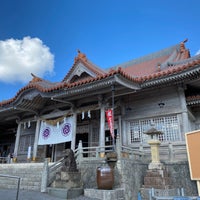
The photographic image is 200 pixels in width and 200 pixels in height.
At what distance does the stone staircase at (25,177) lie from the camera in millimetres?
7648

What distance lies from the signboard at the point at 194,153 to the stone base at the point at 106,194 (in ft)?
9.64

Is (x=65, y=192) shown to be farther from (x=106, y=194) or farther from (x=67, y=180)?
(x=106, y=194)

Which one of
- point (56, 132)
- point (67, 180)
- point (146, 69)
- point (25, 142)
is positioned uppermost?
point (146, 69)

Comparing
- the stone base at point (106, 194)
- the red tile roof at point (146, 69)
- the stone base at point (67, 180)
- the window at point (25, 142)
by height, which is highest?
the red tile roof at point (146, 69)

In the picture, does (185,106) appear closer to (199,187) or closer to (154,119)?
(154,119)

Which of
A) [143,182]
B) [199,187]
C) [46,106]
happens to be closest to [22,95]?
[46,106]

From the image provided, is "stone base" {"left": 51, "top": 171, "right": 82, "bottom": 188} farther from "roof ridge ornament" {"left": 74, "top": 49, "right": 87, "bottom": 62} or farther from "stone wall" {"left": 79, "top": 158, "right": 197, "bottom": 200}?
"roof ridge ornament" {"left": 74, "top": 49, "right": 87, "bottom": 62}

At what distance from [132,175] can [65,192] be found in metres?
2.61

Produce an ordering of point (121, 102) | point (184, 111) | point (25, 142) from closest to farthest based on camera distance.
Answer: point (184, 111)
point (121, 102)
point (25, 142)

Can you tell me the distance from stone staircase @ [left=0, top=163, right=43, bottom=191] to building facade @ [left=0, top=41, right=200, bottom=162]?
211 cm

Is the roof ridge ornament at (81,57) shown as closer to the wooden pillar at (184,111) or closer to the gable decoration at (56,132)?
the gable decoration at (56,132)

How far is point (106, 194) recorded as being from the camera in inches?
234

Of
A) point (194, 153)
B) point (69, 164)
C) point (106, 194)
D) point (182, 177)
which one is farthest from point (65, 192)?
point (194, 153)

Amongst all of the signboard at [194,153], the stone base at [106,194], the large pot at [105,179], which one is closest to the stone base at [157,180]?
the signboard at [194,153]
